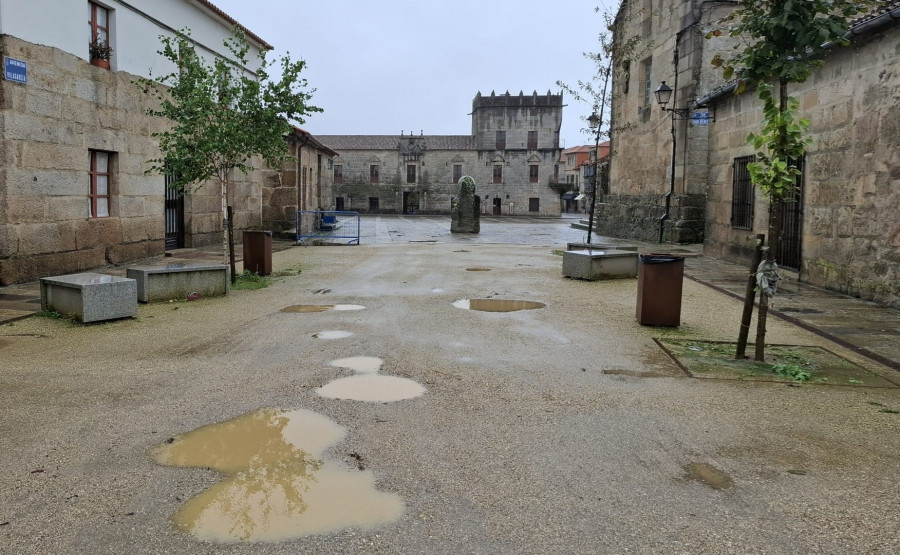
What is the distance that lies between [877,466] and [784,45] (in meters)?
3.77

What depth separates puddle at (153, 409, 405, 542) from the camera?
10.2ft

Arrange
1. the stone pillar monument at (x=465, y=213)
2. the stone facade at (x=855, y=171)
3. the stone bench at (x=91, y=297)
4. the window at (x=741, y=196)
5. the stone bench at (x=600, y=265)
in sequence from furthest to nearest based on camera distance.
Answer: the stone pillar monument at (x=465, y=213) < the window at (x=741, y=196) < the stone bench at (x=600, y=265) < the stone facade at (x=855, y=171) < the stone bench at (x=91, y=297)

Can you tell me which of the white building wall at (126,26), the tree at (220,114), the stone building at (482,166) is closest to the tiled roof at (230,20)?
the white building wall at (126,26)

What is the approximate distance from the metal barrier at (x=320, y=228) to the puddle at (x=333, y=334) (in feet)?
42.1

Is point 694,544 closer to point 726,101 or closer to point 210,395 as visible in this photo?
point 210,395

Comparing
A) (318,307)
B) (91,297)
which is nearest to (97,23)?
(91,297)

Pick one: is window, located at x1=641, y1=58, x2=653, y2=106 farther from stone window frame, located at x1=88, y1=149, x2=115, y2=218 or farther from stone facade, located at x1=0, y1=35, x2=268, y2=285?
stone window frame, located at x1=88, y1=149, x2=115, y2=218

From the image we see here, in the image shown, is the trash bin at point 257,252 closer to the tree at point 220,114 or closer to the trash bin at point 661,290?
the tree at point 220,114

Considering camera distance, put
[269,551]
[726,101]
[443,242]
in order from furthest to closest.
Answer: [443,242], [726,101], [269,551]

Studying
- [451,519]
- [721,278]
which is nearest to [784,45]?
[451,519]

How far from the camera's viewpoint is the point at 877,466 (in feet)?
12.6

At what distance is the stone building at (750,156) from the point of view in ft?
31.8

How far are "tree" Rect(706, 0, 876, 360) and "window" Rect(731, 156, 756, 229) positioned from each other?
9264 millimetres

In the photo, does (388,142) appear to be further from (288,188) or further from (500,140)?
(288,188)
